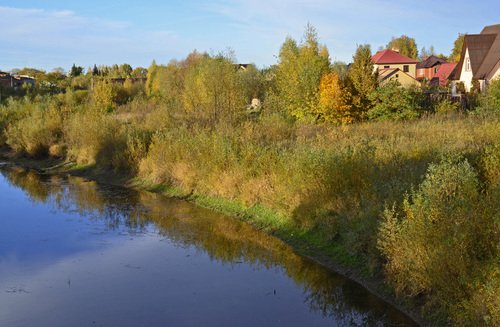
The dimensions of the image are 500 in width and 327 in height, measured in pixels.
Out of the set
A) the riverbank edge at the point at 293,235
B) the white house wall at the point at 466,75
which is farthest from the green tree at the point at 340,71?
the riverbank edge at the point at 293,235

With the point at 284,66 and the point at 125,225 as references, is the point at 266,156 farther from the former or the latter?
the point at 284,66

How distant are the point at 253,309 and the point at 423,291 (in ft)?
10.6

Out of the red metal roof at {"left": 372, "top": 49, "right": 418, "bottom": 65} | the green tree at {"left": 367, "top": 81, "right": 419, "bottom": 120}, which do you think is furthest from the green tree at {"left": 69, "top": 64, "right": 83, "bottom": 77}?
the green tree at {"left": 367, "top": 81, "right": 419, "bottom": 120}

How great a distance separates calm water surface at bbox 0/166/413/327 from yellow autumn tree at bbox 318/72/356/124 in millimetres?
10536

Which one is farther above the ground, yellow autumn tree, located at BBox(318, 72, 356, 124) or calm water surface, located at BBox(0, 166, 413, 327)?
yellow autumn tree, located at BBox(318, 72, 356, 124)

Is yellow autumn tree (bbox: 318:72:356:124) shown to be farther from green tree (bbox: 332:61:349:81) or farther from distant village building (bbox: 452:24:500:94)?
distant village building (bbox: 452:24:500:94)

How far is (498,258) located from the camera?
7.91 m

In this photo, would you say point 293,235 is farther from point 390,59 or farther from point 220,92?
point 390,59

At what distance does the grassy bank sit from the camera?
8.83m

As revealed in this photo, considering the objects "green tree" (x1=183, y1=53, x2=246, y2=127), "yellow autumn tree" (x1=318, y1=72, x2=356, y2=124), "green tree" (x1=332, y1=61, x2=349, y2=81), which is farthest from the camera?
"green tree" (x1=332, y1=61, x2=349, y2=81)

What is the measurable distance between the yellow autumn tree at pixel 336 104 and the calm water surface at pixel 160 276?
10536 millimetres

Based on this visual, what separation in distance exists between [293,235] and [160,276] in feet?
13.2

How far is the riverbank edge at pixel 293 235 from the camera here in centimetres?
1048

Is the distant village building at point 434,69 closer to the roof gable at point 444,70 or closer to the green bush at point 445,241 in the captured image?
the roof gable at point 444,70
